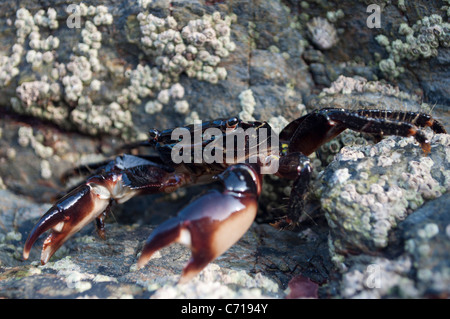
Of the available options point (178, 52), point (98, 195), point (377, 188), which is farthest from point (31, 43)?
point (377, 188)

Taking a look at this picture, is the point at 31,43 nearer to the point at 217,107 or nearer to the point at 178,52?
the point at 178,52

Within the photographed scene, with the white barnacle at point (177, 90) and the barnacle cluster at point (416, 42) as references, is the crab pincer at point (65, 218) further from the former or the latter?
the barnacle cluster at point (416, 42)

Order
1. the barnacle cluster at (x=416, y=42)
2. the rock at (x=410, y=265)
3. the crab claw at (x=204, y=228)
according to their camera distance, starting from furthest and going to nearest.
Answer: the barnacle cluster at (x=416, y=42) < the crab claw at (x=204, y=228) < the rock at (x=410, y=265)

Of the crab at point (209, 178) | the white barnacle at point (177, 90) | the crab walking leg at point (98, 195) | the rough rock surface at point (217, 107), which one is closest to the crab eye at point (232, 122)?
the crab at point (209, 178)

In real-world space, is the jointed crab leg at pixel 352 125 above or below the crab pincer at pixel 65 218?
above

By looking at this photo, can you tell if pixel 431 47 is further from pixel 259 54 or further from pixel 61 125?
pixel 61 125

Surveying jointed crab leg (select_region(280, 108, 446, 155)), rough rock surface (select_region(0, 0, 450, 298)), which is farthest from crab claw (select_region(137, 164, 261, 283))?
jointed crab leg (select_region(280, 108, 446, 155))

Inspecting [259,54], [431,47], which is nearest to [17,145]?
[259,54]
